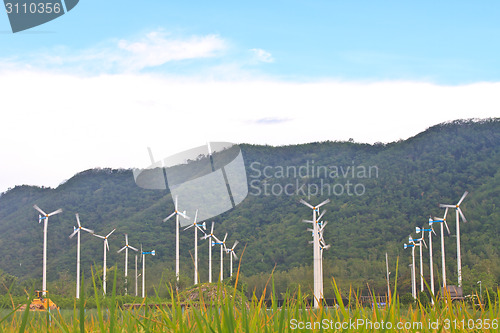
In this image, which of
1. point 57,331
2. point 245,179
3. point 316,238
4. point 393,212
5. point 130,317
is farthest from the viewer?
point 245,179

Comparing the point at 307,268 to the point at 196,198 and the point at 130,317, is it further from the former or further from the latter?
the point at 130,317

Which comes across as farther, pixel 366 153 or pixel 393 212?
pixel 366 153

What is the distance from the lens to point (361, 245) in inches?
3460

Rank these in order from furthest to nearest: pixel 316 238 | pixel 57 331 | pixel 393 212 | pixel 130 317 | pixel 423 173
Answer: pixel 423 173
pixel 393 212
pixel 316 238
pixel 57 331
pixel 130 317

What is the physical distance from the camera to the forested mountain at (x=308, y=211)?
3354 inches

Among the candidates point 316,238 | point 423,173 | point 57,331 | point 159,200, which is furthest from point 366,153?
point 57,331

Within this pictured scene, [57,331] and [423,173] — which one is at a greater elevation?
[423,173]

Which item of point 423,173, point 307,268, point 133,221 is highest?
point 423,173

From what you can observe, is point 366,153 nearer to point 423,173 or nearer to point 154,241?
point 423,173

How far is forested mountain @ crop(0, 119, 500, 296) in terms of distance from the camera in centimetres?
8519

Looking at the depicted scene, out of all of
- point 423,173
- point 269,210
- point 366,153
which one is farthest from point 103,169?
point 423,173

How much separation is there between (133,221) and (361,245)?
125 ft

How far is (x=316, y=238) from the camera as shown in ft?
139

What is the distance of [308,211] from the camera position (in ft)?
315
